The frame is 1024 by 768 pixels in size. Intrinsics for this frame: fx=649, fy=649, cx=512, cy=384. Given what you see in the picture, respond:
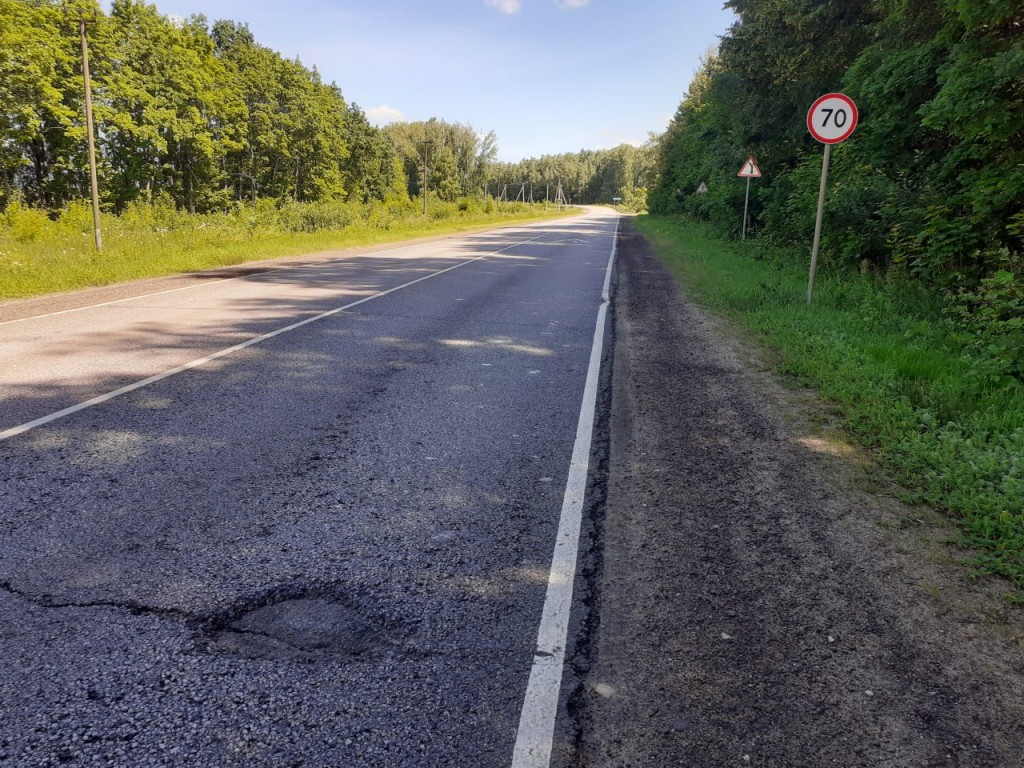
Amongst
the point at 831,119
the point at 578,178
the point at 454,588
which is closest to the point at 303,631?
the point at 454,588

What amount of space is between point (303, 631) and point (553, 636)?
110 cm

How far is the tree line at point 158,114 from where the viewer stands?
3503cm

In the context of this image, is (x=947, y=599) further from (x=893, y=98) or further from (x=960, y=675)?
(x=893, y=98)

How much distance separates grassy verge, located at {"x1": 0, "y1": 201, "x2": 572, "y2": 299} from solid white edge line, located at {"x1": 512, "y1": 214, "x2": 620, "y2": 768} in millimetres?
13078

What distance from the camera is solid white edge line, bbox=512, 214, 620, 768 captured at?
2.26 meters

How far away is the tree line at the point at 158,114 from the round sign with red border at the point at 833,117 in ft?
122

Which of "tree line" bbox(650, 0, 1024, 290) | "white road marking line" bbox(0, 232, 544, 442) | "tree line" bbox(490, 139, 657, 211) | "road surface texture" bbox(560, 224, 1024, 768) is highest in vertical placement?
"tree line" bbox(490, 139, 657, 211)

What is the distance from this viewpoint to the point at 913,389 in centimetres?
613

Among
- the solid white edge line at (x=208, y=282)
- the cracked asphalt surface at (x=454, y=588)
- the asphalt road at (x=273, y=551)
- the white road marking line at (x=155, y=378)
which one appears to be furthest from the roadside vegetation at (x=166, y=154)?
the cracked asphalt surface at (x=454, y=588)

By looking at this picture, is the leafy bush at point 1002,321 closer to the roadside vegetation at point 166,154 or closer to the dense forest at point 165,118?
the roadside vegetation at point 166,154

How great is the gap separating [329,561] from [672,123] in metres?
54.8

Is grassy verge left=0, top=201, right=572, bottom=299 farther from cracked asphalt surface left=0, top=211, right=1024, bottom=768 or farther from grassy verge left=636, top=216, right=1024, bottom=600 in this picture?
grassy verge left=636, top=216, right=1024, bottom=600

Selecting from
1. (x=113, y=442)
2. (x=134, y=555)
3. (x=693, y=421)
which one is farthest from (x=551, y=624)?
(x=113, y=442)

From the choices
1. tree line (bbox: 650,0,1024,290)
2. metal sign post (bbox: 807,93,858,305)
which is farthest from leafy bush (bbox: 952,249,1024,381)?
metal sign post (bbox: 807,93,858,305)
